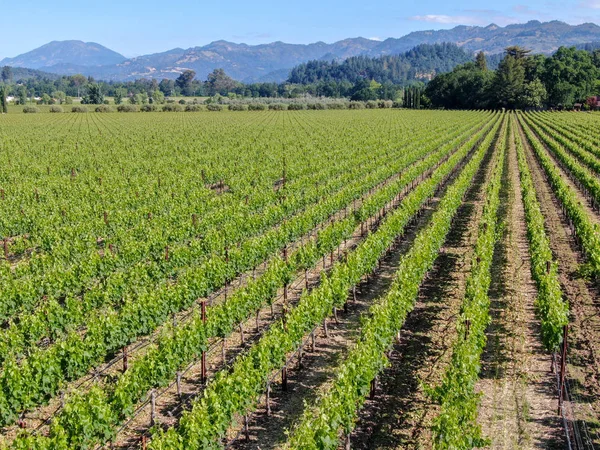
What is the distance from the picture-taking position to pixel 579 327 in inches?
693

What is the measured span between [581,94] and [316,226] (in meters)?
133

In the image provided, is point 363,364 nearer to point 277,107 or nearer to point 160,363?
point 160,363

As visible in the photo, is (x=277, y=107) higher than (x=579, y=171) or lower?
higher

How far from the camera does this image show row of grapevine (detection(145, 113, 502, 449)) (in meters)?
10.9

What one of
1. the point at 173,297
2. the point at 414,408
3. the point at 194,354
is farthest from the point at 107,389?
the point at 414,408

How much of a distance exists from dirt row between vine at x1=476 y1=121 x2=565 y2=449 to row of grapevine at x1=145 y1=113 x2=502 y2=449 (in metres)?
4.41

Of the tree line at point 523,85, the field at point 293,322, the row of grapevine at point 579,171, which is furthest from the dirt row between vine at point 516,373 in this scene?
the tree line at point 523,85

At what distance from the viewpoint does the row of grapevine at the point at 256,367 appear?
10.9 m

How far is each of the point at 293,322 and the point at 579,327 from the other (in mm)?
8621

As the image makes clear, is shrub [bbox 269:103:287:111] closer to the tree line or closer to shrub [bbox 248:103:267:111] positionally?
shrub [bbox 248:103:267:111]

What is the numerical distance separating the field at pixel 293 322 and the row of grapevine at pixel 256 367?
0.05 metres

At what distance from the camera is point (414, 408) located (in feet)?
44.6

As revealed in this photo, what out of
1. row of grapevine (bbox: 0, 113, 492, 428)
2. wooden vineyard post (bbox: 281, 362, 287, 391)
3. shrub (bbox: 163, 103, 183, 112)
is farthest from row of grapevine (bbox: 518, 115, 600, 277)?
shrub (bbox: 163, 103, 183, 112)

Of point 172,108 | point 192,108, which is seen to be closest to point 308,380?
point 192,108
